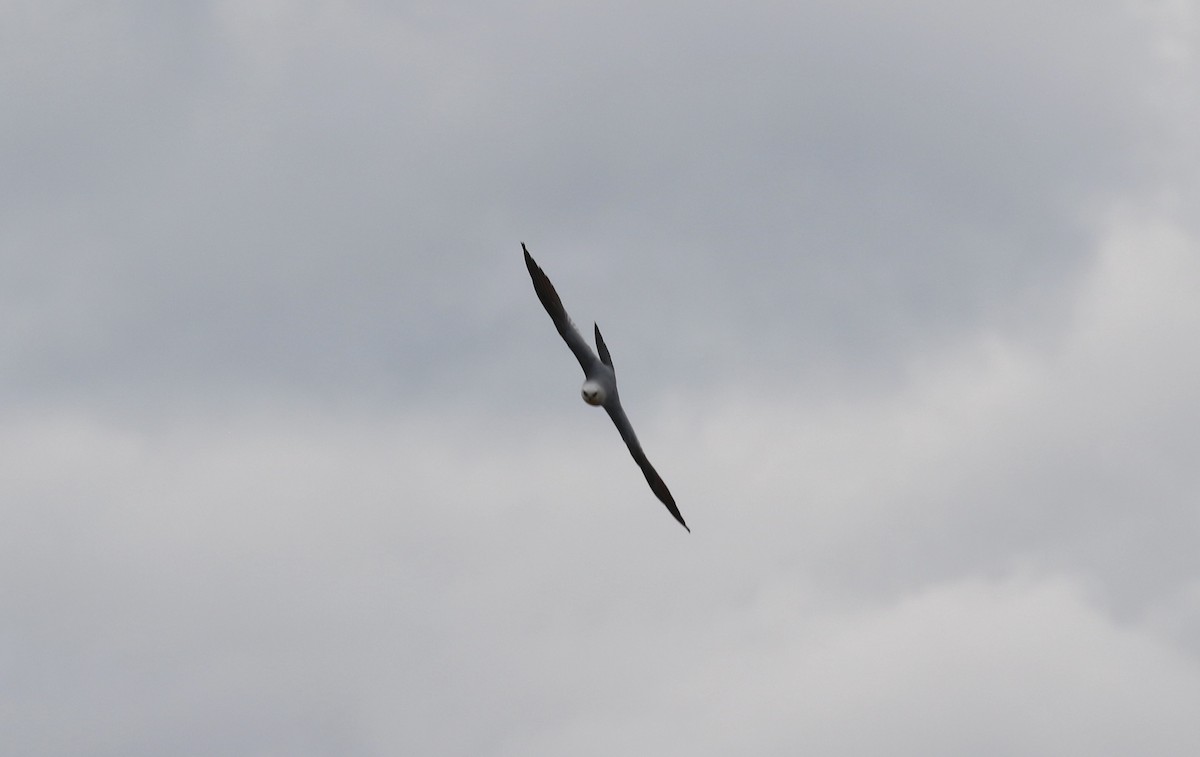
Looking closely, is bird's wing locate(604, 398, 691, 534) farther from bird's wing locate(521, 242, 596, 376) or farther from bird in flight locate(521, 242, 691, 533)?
bird's wing locate(521, 242, 596, 376)

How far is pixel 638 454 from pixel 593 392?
2.68 m

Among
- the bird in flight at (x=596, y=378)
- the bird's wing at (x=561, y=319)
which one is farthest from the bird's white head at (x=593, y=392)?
the bird's wing at (x=561, y=319)

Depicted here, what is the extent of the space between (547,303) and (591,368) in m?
2.87

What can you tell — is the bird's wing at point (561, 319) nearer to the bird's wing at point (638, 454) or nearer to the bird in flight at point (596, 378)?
the bird in flight at point (596, 378)

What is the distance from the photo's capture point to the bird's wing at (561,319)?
145ft

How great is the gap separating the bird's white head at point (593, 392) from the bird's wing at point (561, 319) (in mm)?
1170

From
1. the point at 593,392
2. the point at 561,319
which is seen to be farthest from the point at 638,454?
the point at 561,319

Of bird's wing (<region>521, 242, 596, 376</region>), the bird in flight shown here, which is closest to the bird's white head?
the bird in flight

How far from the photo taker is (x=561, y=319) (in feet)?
149

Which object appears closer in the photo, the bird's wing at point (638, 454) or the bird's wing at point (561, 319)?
the bird's wing at point (638, 454)

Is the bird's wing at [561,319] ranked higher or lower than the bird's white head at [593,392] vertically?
higher

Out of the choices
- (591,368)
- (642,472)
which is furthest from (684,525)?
(591,368)

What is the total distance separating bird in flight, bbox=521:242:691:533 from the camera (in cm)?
4312

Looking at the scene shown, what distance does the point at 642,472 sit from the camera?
43.2 meters
